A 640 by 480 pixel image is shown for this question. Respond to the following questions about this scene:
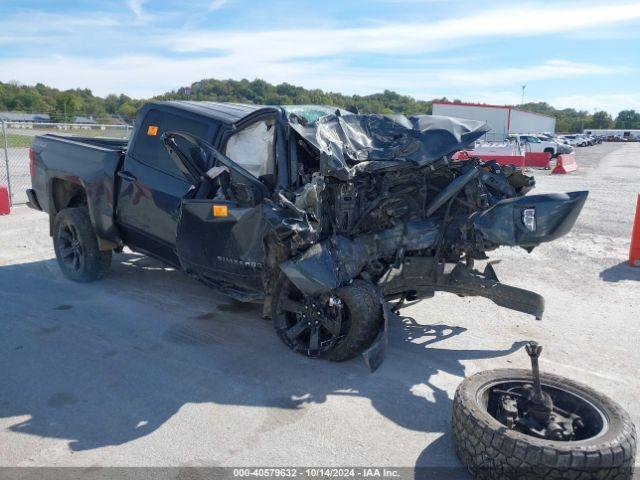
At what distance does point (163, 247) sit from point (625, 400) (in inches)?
169

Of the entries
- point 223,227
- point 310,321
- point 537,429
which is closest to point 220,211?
point 223,227

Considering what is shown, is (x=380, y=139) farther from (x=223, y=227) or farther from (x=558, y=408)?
(x=558, y=408)

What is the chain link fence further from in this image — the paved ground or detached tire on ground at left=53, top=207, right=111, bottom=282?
the paved ground

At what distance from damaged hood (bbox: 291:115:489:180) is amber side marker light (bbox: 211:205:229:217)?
890 millimetres

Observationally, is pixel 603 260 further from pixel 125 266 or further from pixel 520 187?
pixel 125 266

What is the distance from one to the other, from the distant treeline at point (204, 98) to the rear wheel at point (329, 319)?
2.64 meters

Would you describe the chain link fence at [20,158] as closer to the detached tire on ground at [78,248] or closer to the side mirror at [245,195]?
the detached tire on ground at [78,248]

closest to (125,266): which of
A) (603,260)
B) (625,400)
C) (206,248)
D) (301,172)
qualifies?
(206,248)

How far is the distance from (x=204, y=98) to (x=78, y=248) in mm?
17186

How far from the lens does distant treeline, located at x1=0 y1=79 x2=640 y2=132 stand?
20.5m

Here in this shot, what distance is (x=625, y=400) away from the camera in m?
4.18

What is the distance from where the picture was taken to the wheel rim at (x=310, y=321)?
4680 mm

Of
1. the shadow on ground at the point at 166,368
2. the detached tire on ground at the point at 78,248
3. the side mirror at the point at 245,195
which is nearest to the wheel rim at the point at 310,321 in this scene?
the shadow on ground at the point at 166,368

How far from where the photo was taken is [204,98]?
75.6 feet
